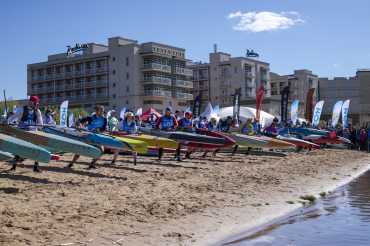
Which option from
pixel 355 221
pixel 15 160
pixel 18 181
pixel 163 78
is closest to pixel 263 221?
pixel 355 221

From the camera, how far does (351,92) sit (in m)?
93.3

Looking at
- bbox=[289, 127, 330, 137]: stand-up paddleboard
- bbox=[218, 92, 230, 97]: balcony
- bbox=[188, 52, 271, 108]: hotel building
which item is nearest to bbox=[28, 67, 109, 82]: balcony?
bbox=[188, 52, 271, 108]: hotel building

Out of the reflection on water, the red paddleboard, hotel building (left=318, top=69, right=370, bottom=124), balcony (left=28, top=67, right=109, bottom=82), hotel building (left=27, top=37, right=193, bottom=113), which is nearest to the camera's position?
the reflection on water

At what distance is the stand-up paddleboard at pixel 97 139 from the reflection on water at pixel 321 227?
5.09m

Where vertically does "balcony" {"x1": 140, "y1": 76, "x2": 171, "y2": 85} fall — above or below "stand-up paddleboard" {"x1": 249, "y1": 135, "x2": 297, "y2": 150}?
above

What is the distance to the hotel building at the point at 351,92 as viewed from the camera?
3647 inches

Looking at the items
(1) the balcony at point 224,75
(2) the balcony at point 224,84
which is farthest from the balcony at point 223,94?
(1) the balcony at point 224,75

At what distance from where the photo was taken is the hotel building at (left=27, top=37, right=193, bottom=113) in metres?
57.2

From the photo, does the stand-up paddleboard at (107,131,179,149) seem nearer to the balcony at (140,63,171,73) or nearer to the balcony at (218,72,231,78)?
the balcony at (140,63,171,73)

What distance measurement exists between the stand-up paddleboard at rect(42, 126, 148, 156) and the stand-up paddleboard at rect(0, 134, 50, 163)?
7.65 feet

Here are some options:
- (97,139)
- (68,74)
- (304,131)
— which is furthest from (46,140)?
(68,74)

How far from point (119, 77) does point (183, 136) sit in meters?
47.9

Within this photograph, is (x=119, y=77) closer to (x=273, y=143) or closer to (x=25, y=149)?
(x=273, y=143)

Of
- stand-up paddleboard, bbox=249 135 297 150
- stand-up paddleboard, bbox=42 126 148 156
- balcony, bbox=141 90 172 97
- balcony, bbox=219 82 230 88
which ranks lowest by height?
stand-up paddleboard, bbox=249 135 297 150
